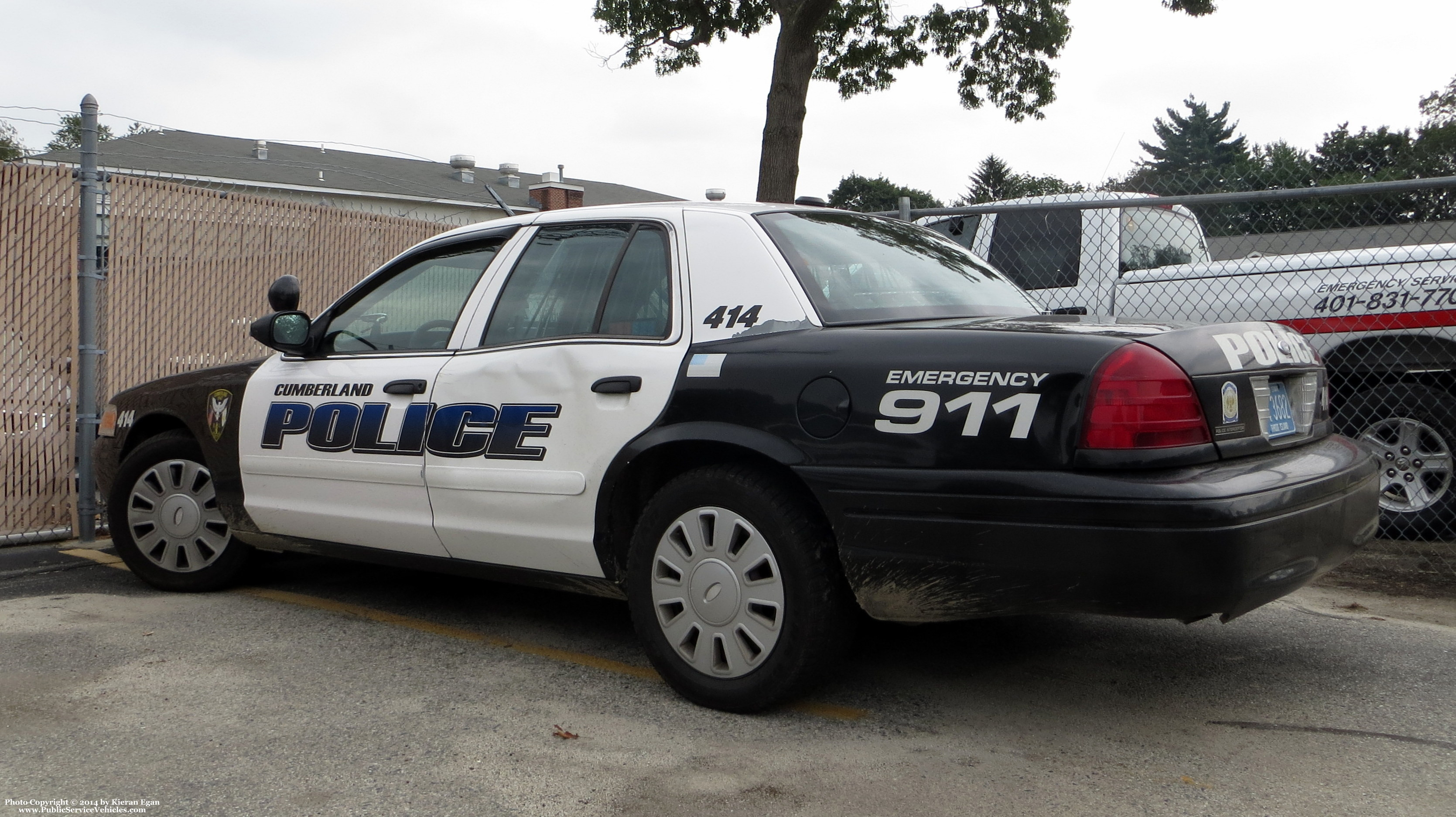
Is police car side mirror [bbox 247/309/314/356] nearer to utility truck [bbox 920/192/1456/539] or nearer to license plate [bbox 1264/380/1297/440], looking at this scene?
utility truck [bbox 920/192/1456/539]

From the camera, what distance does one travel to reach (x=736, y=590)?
3.38 meters

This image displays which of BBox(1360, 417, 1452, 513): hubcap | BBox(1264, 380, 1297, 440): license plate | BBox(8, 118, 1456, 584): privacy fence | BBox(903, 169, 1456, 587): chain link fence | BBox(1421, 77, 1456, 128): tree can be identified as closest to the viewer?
BBox(1264, 380, 1297, 440): license plate

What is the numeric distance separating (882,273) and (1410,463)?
3772mm

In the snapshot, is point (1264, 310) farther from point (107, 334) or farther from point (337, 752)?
point (107, 334)

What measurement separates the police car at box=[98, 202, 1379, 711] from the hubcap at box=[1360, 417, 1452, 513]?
2743 millimetres

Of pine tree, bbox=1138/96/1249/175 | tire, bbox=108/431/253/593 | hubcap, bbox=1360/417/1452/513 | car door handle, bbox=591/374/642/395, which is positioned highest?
pine tree, bbox=1138/96/1249/175

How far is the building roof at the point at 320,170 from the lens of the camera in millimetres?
25797

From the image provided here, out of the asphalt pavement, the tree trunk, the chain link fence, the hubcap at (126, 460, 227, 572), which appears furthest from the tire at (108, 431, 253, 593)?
the tree trunk

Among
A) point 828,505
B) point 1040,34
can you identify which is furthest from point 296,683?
point 1040,34

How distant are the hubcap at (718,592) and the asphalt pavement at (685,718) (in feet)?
0.66

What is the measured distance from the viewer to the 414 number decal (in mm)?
3547

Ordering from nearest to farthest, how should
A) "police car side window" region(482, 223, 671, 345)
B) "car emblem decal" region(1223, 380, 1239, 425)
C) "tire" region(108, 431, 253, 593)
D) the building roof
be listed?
1. "car emblem decal" region(1223, 380, 1239, 425)
2. "police car side window" region(482, 223, 671, 345)
3. "tire" region(108, 431, 253, 593)
4. the building roof

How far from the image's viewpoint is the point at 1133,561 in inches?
111

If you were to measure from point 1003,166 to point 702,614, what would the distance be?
60812 mm
